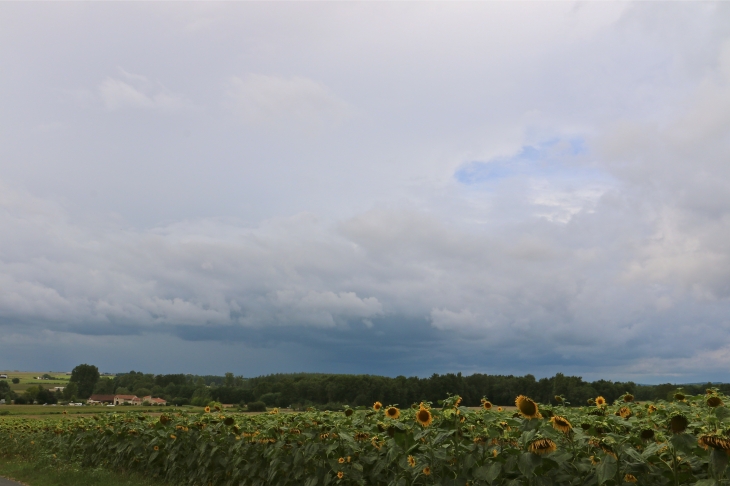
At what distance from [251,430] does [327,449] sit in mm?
2511

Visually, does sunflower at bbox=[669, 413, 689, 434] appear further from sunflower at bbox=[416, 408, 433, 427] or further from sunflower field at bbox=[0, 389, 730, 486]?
sunflower at bbox=[416, 408, 433, 427]

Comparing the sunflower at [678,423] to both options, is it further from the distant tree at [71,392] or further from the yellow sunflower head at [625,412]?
the distant tree at [71,392]

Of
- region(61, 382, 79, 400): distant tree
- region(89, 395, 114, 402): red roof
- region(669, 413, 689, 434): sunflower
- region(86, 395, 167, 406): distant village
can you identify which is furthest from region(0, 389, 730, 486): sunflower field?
region(61, 382, 79, 400): distant tree

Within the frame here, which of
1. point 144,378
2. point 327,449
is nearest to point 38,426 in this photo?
point 327,449

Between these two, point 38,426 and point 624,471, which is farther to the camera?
point 38,426

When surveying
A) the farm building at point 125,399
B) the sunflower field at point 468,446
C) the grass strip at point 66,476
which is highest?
the sunflower field at point 468,446

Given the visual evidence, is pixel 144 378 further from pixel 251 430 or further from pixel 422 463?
pixel 422 463

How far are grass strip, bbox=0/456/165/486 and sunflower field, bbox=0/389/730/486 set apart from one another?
153cm

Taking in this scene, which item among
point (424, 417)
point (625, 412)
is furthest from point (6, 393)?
point (625, 412)

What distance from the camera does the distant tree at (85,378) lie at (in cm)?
8031

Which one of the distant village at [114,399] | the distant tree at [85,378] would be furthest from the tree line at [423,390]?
the distant tree at [85,378]

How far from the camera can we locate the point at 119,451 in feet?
43.8

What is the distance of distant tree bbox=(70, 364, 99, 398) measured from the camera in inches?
3162

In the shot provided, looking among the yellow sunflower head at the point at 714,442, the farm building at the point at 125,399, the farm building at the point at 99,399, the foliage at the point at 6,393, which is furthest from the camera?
the foliage at the point at 6,393
